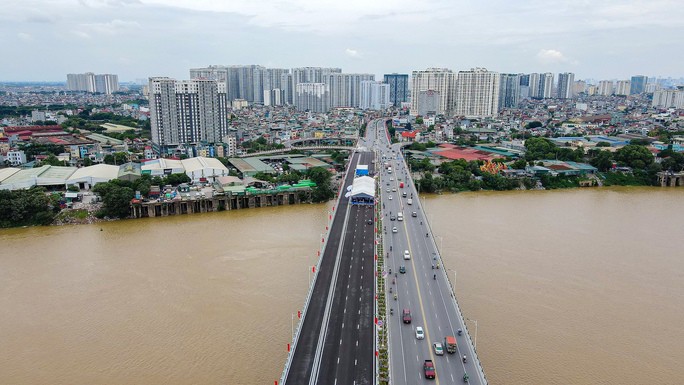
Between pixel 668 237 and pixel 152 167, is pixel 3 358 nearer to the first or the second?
pixel 152 167

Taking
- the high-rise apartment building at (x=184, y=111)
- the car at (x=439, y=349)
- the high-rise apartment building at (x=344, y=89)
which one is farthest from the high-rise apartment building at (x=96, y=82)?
the car at (x=439, y=349)

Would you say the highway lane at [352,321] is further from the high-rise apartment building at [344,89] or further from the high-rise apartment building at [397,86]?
the high-rise apartment building at [397,86]

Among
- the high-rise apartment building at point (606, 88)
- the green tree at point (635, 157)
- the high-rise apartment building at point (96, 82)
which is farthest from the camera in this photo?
the high-rise apartment building at point (96, 82)

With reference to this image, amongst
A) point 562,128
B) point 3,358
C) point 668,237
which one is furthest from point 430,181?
point 562,128

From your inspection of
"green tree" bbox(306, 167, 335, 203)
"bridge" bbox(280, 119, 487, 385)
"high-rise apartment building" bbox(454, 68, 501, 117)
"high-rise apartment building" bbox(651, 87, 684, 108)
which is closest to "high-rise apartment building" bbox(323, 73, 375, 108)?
"high-rise apartment building" bbox(454, 68, 501, 117)

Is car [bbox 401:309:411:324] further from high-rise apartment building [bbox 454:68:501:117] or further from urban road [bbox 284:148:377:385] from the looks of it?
high-rise apartment building [bbox 454:68:501:117]
